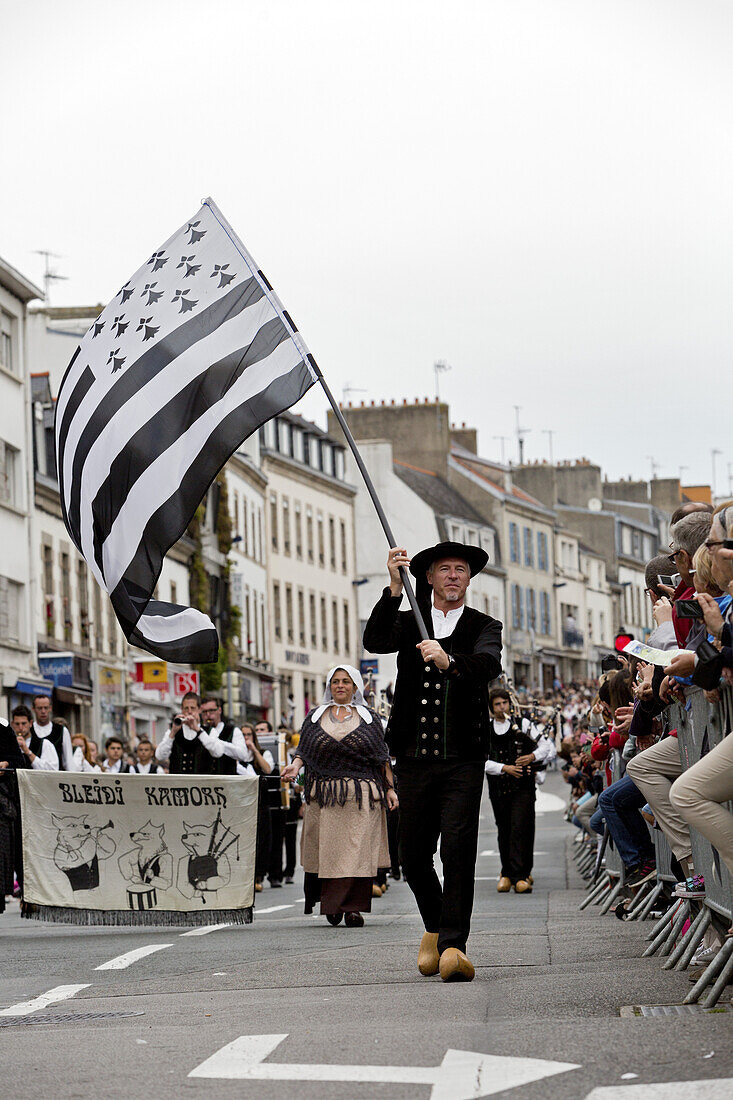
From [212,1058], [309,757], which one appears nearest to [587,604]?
[309,757]

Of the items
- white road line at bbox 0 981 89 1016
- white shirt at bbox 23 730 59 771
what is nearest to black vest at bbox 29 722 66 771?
white shirt at bbox 23 730 59 771

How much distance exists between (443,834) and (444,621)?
108 centimetres

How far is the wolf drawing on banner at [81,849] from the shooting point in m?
15.6

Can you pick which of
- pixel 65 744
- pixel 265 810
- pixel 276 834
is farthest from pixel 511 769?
pixel 65 744

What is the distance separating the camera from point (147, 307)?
41.0ft

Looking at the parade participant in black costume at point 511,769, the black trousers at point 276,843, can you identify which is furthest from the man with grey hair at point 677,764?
the black trousers at point 276,843

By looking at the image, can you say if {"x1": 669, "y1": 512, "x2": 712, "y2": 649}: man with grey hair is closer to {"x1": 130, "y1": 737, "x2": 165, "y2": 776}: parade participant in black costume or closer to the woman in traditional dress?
the woman in traditional dress

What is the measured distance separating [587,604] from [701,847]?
107292 millimetres

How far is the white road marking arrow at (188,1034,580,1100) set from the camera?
6.26m

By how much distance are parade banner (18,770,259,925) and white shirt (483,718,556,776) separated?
561cm

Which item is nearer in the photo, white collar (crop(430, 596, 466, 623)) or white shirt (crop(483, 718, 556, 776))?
white collar (crop(430, 596, 466, 623))

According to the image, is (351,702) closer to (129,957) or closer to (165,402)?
(129,957)

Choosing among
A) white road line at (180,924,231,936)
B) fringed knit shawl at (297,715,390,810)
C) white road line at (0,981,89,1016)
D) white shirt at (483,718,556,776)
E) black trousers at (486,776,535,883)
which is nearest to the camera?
white road line at (0,981,89,1016)

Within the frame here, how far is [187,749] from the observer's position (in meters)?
19.1
